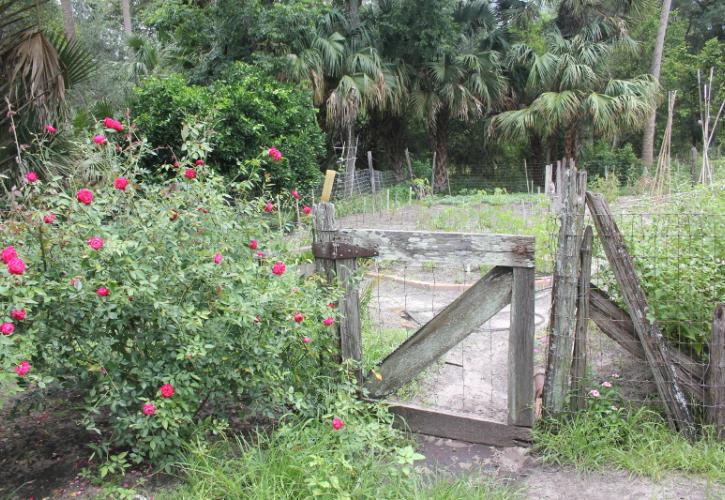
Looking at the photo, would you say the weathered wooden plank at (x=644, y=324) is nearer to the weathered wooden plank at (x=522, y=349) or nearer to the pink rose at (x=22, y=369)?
the weathered wooden plank at (x=522, y=349)

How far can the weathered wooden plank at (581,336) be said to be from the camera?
3418 millimetres

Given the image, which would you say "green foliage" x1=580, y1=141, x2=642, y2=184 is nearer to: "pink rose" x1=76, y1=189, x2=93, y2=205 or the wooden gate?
the wooden gate

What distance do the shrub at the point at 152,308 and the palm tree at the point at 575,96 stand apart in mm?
16183

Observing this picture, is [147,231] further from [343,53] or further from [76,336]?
[343,53]

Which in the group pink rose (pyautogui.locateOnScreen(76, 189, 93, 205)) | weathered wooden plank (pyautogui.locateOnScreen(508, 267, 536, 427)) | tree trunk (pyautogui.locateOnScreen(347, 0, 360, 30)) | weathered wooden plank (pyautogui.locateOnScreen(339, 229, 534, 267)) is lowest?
weathered wooden plank (pyautogui.locateOnScreen(508, 267, 536, 427))

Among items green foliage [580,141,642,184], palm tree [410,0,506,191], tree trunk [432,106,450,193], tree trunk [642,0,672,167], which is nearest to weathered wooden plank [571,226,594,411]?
palm tree [410,0,506,191]

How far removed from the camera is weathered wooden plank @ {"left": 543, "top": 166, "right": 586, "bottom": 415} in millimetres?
3328

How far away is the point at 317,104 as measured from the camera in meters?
16.1

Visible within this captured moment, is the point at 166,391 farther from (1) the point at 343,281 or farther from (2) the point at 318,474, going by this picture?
(1) the point at 343,281

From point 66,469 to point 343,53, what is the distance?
14516 millimetres

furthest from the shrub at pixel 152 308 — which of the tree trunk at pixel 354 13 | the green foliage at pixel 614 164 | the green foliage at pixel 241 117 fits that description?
the green foliage at pixel 614 164

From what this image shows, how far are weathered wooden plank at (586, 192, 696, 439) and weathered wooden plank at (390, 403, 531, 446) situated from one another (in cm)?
78

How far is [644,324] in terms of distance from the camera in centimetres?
338

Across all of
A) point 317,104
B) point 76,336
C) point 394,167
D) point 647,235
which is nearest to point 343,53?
point 317,104
